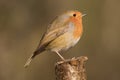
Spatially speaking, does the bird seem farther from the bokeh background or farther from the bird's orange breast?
the bokeh background

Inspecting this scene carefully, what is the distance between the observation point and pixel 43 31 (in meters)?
16.5

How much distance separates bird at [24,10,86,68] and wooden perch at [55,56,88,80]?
1541mm

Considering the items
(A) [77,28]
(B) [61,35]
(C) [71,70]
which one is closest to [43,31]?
(A) [77,28]

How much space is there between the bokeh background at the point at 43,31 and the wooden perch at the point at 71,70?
24.2ft

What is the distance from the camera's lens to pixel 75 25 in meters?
9.61

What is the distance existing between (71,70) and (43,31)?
A: 29.2ft

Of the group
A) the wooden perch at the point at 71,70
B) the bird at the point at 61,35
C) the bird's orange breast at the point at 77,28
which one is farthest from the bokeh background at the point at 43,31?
the wooden perch at the point at 71,70

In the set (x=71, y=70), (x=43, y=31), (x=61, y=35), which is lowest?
(x=43, y=31)

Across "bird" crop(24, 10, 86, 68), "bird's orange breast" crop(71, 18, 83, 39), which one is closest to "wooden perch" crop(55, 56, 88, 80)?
"bird" crop(24, 10, 86, 68)

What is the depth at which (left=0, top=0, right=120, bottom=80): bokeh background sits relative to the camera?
15.5 metres

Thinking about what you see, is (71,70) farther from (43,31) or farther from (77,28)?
(43,31)

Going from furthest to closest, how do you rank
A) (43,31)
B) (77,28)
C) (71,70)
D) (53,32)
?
(43,31) < (77,28) < (53,32) < (71,70)

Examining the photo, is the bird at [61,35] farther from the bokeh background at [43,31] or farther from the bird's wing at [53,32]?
the bokeh background at [43,31]

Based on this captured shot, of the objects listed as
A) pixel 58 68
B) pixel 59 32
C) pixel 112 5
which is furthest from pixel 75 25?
pixel 112 5
